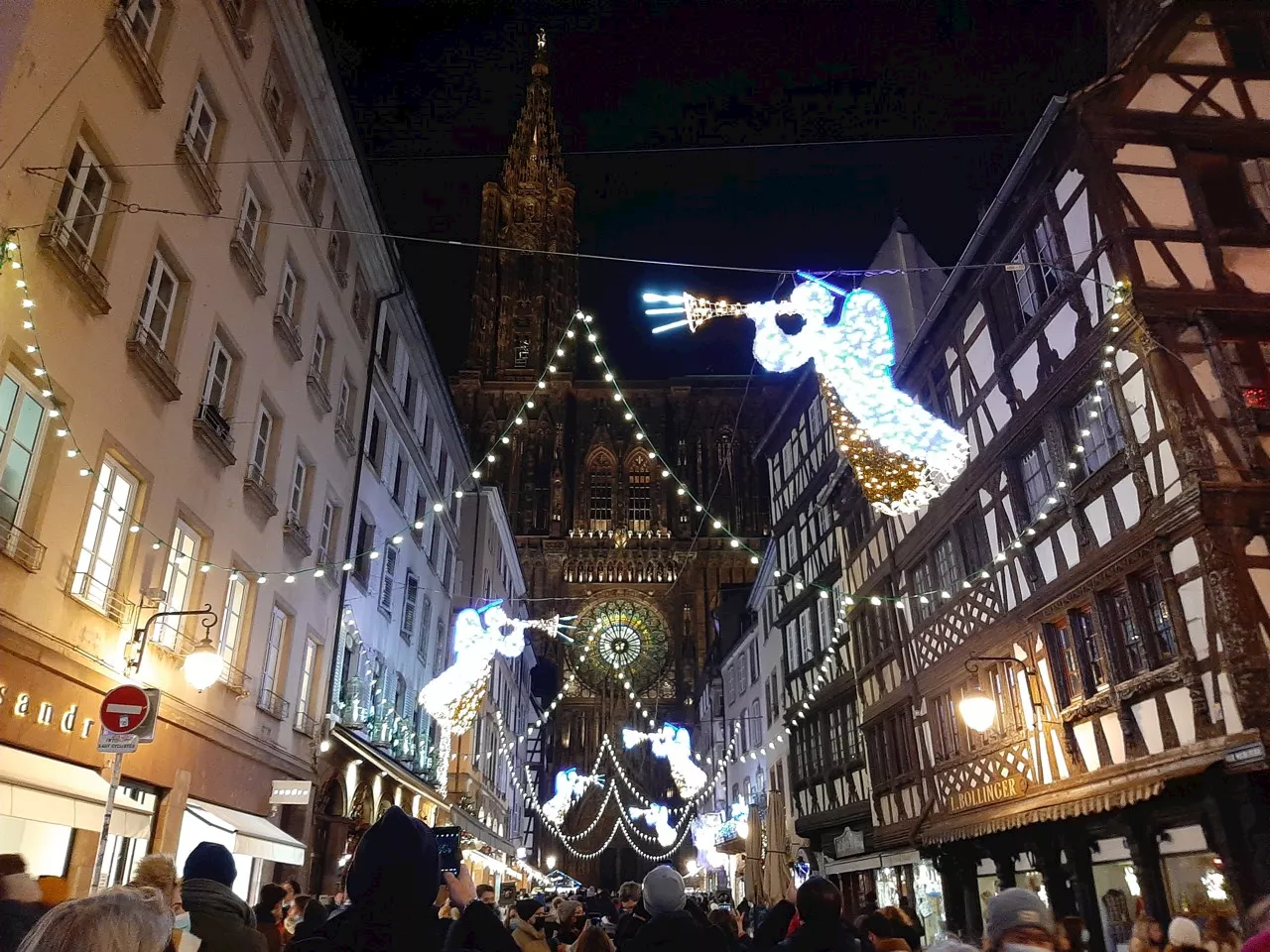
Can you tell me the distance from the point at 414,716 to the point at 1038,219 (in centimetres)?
1682

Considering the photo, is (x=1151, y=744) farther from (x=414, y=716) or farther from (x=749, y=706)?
(x=749, y=706)

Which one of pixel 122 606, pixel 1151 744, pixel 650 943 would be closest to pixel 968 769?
pixel 1151 744

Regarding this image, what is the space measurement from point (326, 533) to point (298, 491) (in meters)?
1.54

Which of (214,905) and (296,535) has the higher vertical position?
(296,535)

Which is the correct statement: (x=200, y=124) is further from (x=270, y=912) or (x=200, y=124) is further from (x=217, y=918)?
(x=217, y=918)

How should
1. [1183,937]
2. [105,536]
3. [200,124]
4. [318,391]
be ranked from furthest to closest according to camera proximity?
[318,391], [200,124], [105,536], [1183,937]

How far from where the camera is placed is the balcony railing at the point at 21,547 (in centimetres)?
691

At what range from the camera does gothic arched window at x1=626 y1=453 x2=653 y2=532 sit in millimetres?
54156

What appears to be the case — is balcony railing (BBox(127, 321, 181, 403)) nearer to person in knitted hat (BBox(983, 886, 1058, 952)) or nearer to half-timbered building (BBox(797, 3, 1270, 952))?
person in knitted hat (BBox(983, 886, 1058, 952))

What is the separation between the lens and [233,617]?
1157 centimetres

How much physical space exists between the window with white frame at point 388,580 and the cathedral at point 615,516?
1225 inches

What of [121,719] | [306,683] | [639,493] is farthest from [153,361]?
[639,493]

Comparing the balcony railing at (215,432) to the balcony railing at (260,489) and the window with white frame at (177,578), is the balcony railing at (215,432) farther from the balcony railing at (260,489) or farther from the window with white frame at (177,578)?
the window with white frame at (177,578)

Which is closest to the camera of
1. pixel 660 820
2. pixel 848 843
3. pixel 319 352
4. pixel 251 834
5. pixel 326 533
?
pixel 251 834
